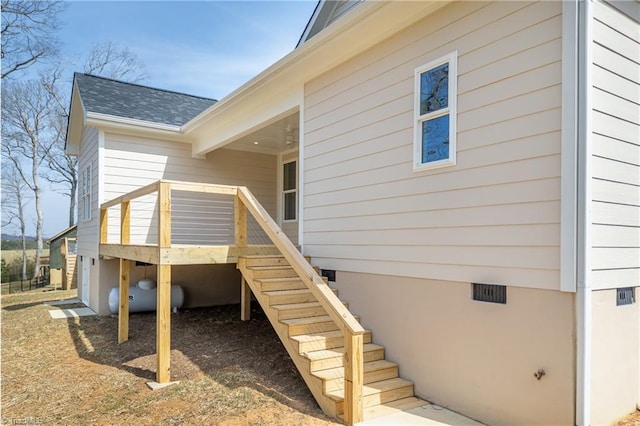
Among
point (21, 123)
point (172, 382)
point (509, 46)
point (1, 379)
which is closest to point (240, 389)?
point (172, 382)

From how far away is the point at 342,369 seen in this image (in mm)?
4457

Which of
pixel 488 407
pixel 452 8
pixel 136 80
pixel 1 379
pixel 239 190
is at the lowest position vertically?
pixel 1 379

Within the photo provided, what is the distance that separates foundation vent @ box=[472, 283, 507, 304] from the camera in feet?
12.4

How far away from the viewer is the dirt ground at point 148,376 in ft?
13.8

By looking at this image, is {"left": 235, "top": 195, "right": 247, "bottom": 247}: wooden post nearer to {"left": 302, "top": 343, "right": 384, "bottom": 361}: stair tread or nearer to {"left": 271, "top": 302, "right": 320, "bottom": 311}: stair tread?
{"left": 271, "top": 302, "right": 320, "bottom": 311}: stair tread

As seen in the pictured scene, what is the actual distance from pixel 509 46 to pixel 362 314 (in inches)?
133

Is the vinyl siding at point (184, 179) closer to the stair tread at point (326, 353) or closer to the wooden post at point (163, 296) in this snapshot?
the wooden post at point (163, 296)

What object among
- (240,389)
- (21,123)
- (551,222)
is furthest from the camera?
(21,123)

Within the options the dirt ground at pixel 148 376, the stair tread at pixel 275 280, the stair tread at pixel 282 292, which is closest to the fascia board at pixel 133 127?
the dirt ground at pixel 148 376

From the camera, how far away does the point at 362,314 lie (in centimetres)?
535

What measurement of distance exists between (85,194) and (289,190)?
5.07m

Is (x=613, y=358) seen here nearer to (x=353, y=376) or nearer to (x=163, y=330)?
(x=353, y=376)

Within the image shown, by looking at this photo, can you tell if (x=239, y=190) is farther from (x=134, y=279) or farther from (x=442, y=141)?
(x=134, y=279)

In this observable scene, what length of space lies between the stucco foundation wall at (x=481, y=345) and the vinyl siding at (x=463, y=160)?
0.65 feet
